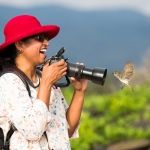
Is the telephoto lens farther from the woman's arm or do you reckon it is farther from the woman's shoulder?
the woman's shoulder

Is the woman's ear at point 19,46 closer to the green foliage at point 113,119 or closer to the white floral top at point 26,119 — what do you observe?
the white floral top at point 26,119

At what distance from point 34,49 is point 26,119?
1.39ft

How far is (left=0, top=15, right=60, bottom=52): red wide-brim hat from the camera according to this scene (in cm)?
495

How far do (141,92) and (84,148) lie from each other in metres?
3.95

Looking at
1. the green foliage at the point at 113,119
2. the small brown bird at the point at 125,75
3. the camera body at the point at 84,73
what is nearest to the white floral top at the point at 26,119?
the camera body at the point at 84,73

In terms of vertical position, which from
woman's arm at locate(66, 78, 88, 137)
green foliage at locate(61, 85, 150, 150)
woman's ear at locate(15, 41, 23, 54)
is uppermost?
woman's ear at locate(15, 41, 23, 54)

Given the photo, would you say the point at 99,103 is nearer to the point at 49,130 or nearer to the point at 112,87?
the point at 112,87

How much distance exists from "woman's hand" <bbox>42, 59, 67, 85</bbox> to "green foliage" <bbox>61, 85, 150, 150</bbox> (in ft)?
24.4

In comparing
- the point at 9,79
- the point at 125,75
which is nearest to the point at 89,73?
the point at 125,75

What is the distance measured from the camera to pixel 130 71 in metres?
5.30

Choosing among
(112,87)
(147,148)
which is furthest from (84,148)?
(112,87)

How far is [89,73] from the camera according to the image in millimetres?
5121

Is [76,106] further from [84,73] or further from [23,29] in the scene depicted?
[23,29]

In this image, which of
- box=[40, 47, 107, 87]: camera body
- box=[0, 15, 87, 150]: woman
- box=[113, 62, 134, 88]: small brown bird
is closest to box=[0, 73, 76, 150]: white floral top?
box=[0, 15, 87, 150]: woman
